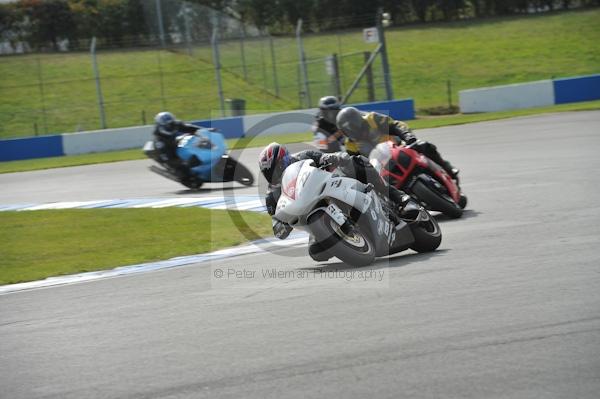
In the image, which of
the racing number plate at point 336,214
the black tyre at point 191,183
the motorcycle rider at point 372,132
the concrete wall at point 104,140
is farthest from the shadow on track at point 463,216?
the concrete wall at point 104,140

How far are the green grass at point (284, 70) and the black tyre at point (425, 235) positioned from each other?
2483cm

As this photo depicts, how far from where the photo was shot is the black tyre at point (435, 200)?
391 inches

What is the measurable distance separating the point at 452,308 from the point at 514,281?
2.77 ft

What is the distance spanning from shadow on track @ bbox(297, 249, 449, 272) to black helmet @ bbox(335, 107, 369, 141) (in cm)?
200

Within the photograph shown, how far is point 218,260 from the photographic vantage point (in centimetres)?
930

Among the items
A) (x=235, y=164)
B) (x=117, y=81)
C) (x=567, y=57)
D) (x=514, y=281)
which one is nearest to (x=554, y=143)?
(x=235, y=164)

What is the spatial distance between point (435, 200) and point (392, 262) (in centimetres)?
237

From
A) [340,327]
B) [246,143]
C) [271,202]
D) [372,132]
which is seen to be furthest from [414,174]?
[246,143]

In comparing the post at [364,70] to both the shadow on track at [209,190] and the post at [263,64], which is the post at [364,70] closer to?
the post at [263,64]


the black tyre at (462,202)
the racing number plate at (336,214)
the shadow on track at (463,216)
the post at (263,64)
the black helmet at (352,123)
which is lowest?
the shadow on track at (463,216)

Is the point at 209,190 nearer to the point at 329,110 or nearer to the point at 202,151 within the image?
the point at 202,151

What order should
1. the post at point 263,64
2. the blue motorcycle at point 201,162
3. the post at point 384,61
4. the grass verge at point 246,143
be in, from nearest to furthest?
the blue motorcycle at point 201,162 → the grass verge at point 246,143 → the post at point 384,61 → the post at point 263,64

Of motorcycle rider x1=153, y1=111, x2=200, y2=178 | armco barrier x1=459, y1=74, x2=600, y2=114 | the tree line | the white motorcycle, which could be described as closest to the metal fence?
the tree line

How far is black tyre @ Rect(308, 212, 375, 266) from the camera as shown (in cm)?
725
